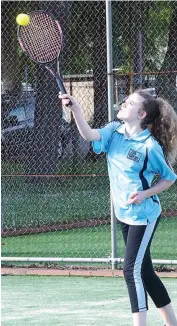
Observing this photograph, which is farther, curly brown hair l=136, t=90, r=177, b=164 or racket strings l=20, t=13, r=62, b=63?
racket strings l=20, t=13, r=62, b=63

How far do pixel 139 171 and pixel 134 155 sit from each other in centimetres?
10

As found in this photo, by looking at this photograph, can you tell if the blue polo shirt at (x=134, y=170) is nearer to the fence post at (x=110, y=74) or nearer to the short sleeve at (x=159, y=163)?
the short sleeve at (x=159, y=163)

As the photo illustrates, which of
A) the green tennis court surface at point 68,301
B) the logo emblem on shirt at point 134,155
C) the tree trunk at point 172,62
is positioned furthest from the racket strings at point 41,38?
the tree trunk at point 172,62

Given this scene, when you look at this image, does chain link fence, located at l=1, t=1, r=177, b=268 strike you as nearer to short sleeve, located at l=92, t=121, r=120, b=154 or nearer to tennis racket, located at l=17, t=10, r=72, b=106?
tennis racket, located at l=17, t=10, r=72, b=106

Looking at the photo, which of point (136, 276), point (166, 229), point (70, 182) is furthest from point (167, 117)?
point (70, 182)

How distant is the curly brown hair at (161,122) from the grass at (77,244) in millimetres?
3595

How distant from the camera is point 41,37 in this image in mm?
6773

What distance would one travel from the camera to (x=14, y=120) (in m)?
16.8

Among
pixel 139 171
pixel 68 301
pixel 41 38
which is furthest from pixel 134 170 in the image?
pixel 68 301

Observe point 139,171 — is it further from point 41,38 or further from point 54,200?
point 54,200

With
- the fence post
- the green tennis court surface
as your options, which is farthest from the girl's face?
the fence post

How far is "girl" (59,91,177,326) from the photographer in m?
5.64

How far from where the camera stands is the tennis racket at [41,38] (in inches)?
263

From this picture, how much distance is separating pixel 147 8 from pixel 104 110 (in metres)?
5.14
